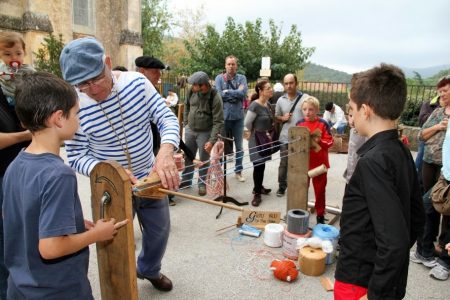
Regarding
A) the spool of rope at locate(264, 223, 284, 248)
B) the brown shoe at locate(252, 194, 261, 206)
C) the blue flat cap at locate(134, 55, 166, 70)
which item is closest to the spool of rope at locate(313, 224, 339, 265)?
the spool of rope at locate(264, 223, 284, 248)

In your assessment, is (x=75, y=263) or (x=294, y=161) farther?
(x=294, y=161)

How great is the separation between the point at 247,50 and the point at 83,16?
8282 mm

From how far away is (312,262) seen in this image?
3189 mm

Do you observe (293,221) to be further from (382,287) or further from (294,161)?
(382,287)

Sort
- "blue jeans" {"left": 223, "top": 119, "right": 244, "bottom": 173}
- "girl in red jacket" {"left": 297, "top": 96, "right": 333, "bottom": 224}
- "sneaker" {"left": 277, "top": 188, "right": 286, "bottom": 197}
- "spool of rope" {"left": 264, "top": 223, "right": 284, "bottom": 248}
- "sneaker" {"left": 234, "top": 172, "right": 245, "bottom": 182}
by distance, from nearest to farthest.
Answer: "spool of rope" {"left": 264, "top": 223, "right": 284, "bottom": 248} < "girl in red jacket" {"left": 297, "top": 96, "right": 333, "bottom": 224} < "sneaker" {"left": 277, "top": 188, "right": 286, "bottom": 197} < "sneaker" {"left": 234, "top": 172, "right": 245, "bottom": 182} < "blue jeans" {"left": 223, "top": 119, "right": 244, "bottom": 173}

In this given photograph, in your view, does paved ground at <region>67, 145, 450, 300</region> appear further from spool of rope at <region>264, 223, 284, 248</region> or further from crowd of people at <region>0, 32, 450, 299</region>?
crowd of people at <region>0, 32, 450, 299</region>

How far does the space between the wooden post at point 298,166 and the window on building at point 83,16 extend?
13381 mm

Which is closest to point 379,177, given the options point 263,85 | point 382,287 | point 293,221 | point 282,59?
point 382,287

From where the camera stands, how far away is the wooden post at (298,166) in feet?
13.1

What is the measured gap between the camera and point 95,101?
2.12 metres

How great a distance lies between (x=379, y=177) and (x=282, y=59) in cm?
1868

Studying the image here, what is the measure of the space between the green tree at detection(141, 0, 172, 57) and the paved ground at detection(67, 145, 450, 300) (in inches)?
1023

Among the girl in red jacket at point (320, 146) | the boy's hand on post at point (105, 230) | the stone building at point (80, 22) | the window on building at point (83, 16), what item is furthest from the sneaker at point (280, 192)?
the window on building at point (83, 16)

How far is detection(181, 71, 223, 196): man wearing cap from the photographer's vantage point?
5141 millimetres
